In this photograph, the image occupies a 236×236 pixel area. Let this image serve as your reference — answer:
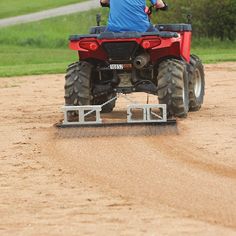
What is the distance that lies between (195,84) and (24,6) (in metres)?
38.8

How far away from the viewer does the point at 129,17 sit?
1387cm

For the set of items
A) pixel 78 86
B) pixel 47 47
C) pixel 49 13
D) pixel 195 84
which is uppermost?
pixel 78 86

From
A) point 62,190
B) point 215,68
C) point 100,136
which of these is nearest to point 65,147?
point 100,136

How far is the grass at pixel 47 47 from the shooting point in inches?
1030

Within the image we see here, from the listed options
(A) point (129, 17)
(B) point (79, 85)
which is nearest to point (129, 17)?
(A) point (129, 17)

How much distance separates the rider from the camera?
1387 centimetres

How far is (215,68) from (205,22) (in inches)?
507

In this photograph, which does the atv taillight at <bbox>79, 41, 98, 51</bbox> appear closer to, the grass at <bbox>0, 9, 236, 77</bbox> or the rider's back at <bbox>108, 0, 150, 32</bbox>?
the rider's back at <bbox>108, 0, 150, 32</bbox>

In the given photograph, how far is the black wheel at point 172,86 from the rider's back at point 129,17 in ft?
2.16

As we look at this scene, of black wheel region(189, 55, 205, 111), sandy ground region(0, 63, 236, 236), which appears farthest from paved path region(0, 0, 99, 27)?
sandy ground region(0, 63, 236, 236)

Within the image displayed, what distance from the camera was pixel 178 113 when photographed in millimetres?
13523

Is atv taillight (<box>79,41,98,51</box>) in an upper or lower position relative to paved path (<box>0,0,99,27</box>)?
upper

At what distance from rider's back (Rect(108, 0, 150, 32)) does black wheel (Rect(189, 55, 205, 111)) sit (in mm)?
1292

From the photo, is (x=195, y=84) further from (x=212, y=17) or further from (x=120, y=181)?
(x=212, y=17)
